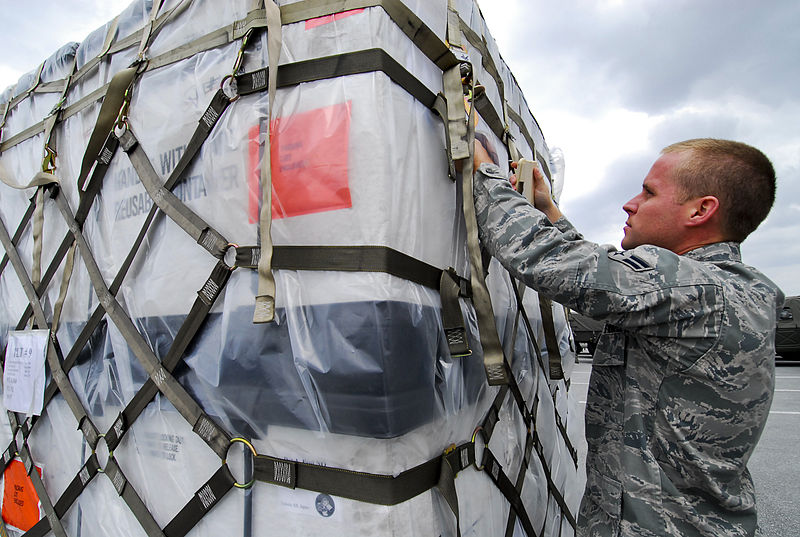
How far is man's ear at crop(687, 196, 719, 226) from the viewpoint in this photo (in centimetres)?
132

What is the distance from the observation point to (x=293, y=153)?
1188 millimetres

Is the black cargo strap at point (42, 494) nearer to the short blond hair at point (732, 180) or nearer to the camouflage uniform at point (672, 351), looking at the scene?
the camouflage uniform at point (672, 351)

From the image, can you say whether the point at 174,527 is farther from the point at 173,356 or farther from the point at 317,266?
the point at 317,266

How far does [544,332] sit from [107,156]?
184 cm

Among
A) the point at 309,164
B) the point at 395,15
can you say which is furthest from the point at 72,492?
the point at 395,15

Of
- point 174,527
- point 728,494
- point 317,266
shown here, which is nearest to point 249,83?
point 317,266

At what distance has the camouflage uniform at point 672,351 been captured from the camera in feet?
3.88

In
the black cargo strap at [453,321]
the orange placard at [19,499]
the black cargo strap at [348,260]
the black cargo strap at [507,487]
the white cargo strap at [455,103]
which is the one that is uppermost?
the white cargo strap at [455,103]

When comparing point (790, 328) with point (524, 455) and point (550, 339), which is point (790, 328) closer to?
point (550, 339)

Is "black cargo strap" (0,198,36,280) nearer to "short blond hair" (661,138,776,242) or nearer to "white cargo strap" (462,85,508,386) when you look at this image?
"white cargo strap" (462,85,508,386)

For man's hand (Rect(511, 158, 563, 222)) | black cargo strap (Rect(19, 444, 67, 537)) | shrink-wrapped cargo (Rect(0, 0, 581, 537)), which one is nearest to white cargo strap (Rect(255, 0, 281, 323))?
shrink-wrapped cargo (Rect(0, 0, 581, 537))

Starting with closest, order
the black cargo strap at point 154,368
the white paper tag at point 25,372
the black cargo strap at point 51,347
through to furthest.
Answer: the black cargo strap at point 154,368 → the black cargo strap at point 51,347 → the white paper tag at point 25,372

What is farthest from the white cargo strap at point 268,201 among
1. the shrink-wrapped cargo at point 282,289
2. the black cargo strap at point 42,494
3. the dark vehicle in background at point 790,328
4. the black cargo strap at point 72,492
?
the dark vehicle in background at point 790,328

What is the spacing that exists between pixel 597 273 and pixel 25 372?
82.6 inches
